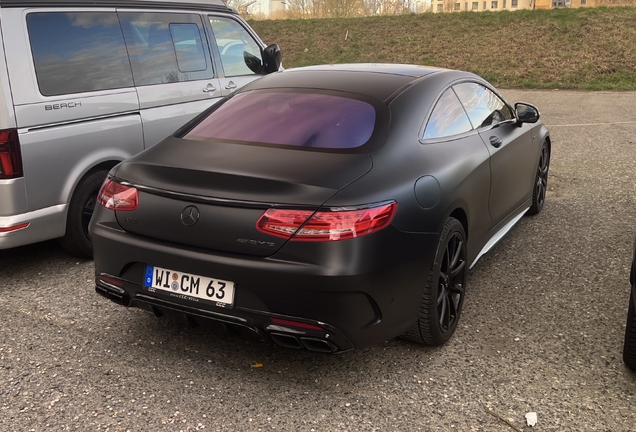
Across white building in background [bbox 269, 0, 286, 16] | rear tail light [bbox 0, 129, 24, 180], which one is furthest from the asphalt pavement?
white building in background [bbox 269, 0, 286, 16]

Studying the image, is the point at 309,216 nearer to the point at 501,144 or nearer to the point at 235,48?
the point at 501,144

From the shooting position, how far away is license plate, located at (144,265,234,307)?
119 inches

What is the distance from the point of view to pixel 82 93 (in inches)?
187

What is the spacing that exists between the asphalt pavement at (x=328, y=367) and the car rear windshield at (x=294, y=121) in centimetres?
107

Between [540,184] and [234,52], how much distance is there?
3174 mm

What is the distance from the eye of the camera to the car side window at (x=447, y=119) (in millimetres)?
3742

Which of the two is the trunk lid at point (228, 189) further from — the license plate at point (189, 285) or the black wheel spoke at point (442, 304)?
the black wheel spoke at point (442, 304)

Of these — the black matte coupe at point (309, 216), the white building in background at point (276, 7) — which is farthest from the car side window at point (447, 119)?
the white building in background at point (276, 7)

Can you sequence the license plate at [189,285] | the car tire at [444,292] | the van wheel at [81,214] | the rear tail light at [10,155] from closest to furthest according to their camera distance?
the license plate at [189,285]
the car tire at [444,292]
the rear tail light at [10,155]
the van wheel at [81,214]

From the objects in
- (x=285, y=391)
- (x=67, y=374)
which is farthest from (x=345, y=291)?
(x=67, y=374)

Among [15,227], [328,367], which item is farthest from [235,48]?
[328,367]

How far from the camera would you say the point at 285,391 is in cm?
320

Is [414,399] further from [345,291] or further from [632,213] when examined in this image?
[632,213]

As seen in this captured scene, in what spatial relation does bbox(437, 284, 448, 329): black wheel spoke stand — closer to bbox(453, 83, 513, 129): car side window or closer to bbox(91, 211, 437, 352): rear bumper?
bbox(91, 211, 437, 352): rear bumper
